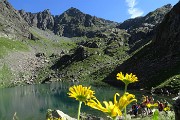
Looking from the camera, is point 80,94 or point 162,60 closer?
point 80,94

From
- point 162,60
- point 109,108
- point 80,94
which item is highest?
point 162,60

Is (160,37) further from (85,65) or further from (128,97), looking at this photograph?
(128,97)

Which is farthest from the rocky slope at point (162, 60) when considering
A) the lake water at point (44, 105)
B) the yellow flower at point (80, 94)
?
the yellow flower at point (80, 94)

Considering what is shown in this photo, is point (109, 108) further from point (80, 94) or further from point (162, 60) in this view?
point (162, 60)

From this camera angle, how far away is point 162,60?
95.2 metres

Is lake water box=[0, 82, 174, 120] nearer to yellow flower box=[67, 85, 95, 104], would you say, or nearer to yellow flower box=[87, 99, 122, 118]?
yellow flower box=[67, 85, 95, 104]

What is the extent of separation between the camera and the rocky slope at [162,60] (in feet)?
269

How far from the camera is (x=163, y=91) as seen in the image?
70000 mm

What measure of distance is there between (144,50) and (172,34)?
59.6 feet

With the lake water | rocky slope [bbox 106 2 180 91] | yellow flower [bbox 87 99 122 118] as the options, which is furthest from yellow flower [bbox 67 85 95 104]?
rocky slope [bbox 106 2 180 91]

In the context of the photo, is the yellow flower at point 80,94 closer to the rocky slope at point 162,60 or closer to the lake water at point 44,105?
the lake water at point 44,105

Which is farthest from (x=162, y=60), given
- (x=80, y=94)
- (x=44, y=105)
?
(x=80, y=94)

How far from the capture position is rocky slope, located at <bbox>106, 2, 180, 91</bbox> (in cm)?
8196

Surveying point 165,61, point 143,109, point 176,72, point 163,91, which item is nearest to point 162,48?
point 165,61
